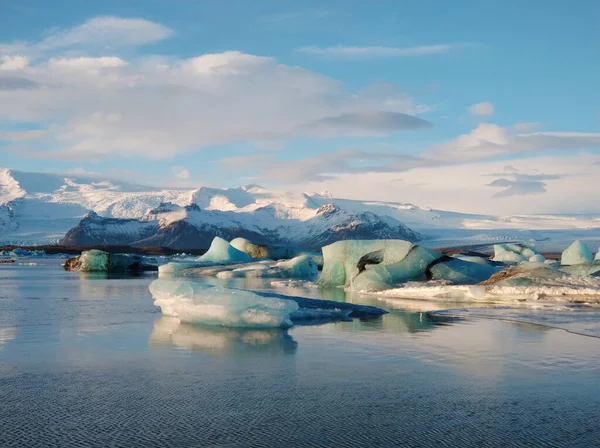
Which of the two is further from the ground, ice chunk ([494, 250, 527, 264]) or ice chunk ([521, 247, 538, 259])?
ice chunk ([521, 247, 538, 259])

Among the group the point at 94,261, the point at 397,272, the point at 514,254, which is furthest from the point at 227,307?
the point at 514,254

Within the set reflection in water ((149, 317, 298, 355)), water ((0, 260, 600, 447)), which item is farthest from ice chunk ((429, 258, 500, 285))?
reflection in water ((149, 317, 298, 355))

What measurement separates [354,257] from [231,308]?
47.5ft

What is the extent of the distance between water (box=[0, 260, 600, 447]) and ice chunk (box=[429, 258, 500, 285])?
32.7 ft

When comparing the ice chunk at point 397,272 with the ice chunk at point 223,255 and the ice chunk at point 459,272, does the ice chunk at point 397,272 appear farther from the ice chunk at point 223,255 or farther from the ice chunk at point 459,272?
the ice chunk at point 223,255

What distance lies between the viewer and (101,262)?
4428 centimetres

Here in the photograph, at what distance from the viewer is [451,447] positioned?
486 centimetres

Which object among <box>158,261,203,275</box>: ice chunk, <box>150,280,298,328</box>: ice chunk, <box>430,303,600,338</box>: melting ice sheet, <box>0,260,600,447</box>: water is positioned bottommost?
<box>158,261,203,275</box>: ice chunk

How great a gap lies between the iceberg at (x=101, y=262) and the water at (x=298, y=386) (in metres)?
33.8

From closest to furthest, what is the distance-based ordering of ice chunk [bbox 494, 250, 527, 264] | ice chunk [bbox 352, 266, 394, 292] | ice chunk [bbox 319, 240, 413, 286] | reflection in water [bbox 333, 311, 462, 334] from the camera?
reflection in water [bbox 333, 311, 462, 334] < ice chunk [bbox 352, 266, 394, 292] < ice chunk [bbox 319, 240, 413, 286] < ice chunk [bbox 494, 250, 527, 264]

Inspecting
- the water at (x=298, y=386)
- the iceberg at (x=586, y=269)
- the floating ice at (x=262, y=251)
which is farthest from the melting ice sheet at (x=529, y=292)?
the floating ice at (x=262, y=251)

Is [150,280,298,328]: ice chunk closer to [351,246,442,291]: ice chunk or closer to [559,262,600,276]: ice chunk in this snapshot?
[351,246,442,291]: ice chunk

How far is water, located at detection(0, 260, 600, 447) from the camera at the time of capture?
5148 millimetres

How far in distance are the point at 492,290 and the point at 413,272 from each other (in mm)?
4605
